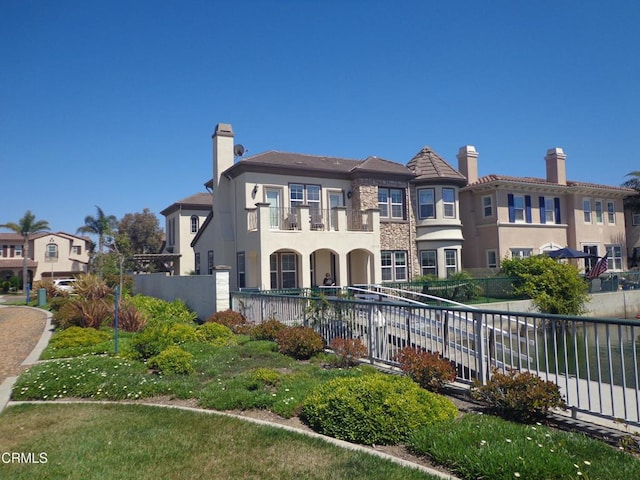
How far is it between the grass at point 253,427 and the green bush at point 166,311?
6766 mm

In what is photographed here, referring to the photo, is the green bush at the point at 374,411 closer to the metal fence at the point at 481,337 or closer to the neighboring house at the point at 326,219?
the metal fence at the point at 481,337

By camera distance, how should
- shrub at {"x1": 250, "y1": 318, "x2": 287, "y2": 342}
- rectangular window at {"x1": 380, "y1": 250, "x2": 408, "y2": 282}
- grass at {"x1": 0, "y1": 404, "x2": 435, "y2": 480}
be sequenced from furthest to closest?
→ rectangular window at {"x1": 380, "y1": 250, "x2": 408, "y2": 282} → shrub at {"x1": 250, "y1": 318, "x2": 287, "y2": 342} → grass at {"x1": 0, "y1": 404, "x2": 435, "y2": 480}

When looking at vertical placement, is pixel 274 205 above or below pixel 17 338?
above

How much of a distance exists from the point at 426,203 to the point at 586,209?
1439cm

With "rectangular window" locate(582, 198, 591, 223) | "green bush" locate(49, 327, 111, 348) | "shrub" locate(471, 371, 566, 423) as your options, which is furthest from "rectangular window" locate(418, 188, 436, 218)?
"shrub" locate(471, 371, 566, 423)

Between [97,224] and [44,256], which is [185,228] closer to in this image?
[97,224]

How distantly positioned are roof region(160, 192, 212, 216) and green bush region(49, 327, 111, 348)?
21573 mm

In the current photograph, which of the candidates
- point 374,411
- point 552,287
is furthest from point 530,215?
→ point 374,411

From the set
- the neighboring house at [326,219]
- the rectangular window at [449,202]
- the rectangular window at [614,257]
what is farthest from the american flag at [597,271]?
the rectangular window at [449,202]

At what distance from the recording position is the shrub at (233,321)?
46.1 ft

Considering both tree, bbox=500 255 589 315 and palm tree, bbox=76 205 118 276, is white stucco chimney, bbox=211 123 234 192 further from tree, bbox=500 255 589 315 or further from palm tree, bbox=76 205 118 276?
palm tree, bbox=76 205 118 276

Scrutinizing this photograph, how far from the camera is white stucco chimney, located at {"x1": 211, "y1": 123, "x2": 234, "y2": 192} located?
24.4 meters

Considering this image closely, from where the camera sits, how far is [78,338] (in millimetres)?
12219

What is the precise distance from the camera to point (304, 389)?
7.19 meters
